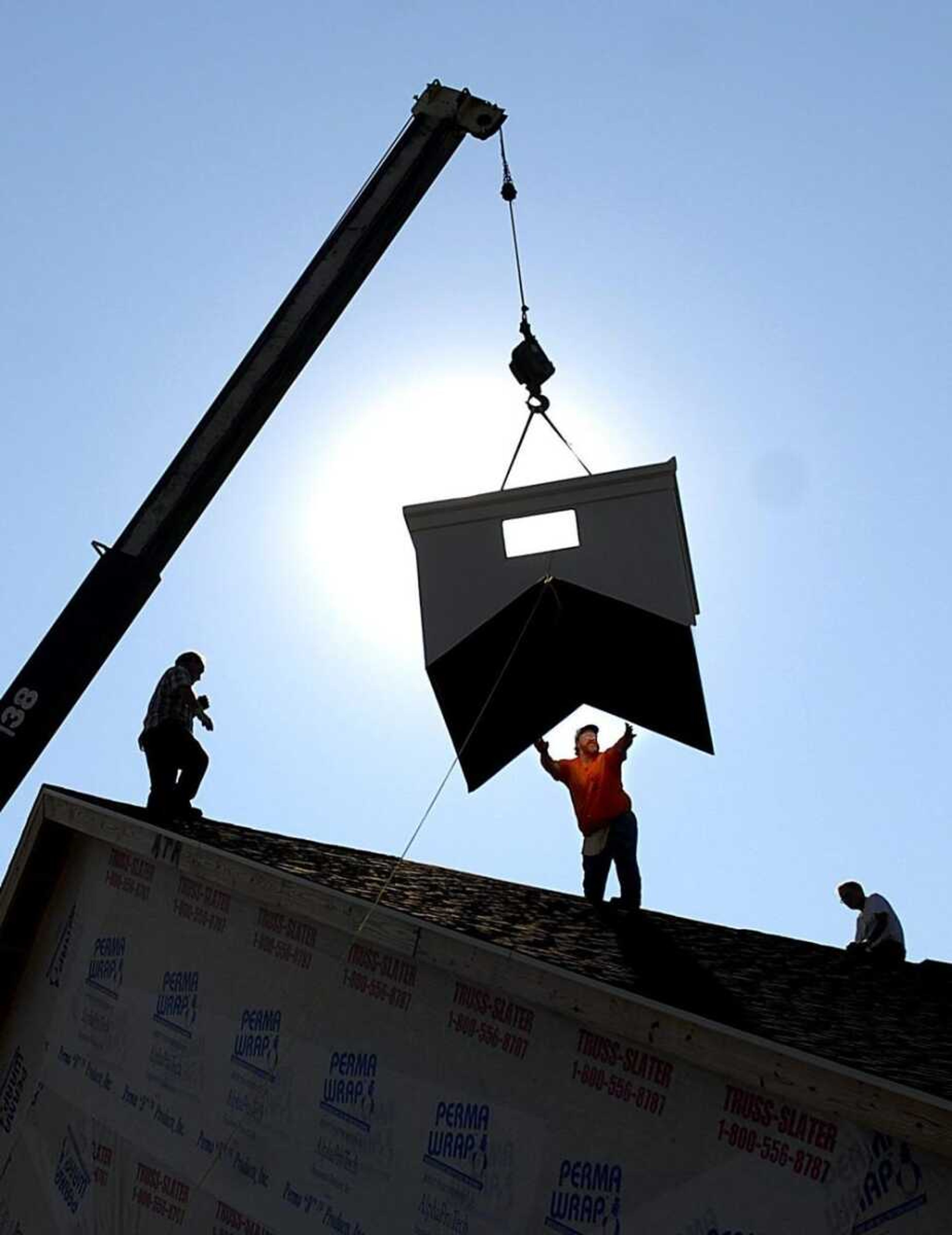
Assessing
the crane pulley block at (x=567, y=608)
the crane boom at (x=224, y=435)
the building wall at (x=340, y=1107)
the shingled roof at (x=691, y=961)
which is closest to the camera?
the building wall at (x=340, y=1107)

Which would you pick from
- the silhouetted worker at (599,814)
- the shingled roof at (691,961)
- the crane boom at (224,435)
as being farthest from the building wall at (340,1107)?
the silhouetted worker at (599,814)

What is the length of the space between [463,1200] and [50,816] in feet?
16.0

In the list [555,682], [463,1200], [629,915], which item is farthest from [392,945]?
[629,915]

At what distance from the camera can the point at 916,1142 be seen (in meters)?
6.46

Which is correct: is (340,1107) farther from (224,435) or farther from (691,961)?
(224,435)

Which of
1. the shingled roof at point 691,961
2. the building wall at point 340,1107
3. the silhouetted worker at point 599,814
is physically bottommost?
the building wall at point 340,1107

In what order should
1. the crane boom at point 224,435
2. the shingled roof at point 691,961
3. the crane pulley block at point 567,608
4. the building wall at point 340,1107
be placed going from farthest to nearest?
the crane boom at point 224,435
the crane pulley block at point 567,608
the shingled roof at point 691,961
the building wall at point 340,1107

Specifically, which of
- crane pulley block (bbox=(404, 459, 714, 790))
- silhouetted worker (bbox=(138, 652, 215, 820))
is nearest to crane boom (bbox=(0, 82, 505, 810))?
silhouetted worker (bbox=(138, 652, 215, 820))

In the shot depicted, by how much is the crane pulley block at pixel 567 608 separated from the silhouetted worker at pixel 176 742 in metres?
2.63

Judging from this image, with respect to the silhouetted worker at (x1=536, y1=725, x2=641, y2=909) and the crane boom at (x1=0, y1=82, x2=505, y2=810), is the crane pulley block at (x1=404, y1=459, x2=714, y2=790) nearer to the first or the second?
the silhouetted worker at (x1=536, y1=725, x2=641, y2=909)

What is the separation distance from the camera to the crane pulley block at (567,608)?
9711 millimetres

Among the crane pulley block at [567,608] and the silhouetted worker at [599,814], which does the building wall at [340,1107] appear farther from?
the silhouetted worker at [599,814]

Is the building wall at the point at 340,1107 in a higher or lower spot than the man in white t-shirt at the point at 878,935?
lower

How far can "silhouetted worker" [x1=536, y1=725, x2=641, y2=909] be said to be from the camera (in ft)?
38.4
